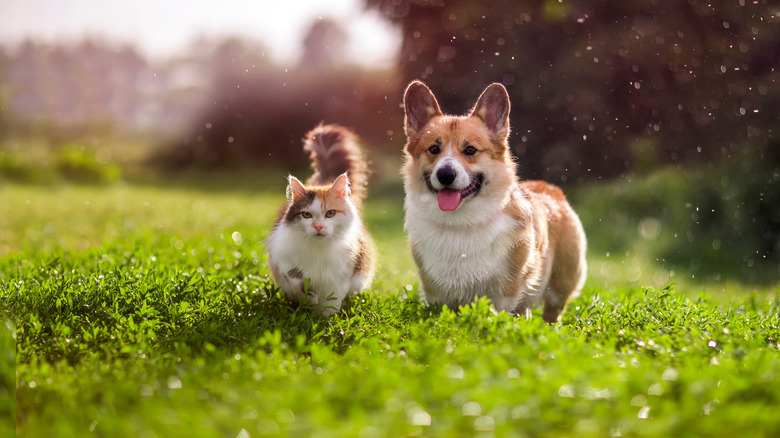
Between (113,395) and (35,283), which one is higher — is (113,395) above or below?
above

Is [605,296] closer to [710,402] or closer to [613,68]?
[710,402]

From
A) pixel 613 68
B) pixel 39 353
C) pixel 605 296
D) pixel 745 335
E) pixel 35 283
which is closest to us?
pixel 39 353

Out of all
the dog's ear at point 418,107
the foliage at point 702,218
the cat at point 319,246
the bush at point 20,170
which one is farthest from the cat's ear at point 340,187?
the bush at point 20,170

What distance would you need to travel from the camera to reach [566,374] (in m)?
2.74

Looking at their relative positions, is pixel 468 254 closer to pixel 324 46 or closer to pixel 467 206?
pixel 467 206

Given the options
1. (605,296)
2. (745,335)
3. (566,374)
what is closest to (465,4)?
(605,296)

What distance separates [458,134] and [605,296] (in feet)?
6.98

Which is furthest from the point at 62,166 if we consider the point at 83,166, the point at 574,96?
the point at 574,96

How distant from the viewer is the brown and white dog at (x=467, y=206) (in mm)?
3877

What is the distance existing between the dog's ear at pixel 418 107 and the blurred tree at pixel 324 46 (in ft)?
11.5

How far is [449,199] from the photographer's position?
3.83 meters

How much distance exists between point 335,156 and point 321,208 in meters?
0.87

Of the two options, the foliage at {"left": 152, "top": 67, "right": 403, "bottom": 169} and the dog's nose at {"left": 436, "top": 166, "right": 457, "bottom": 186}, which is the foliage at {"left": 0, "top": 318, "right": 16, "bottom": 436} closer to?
the dog's nose at {"left": 436, "top": 166, "right": 457, "bottom": 186}

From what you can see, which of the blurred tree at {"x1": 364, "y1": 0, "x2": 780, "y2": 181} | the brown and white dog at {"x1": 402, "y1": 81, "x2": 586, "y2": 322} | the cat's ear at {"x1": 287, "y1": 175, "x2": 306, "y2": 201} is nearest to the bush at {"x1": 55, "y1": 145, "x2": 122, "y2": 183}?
the blurred tree at {"x1": 364, "y1": 0, "x2": 780, "y2": 181}
